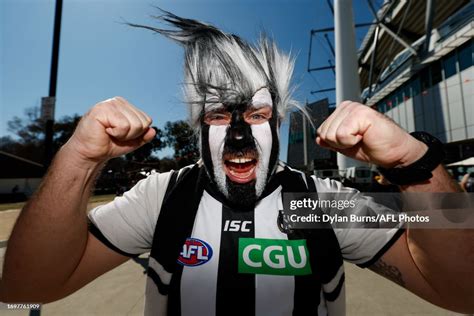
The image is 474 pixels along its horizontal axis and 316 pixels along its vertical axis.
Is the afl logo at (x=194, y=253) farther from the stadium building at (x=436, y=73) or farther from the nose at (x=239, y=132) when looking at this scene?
the stadium building at (x=436, y=73)

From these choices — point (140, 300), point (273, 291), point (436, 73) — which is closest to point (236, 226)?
point (273, 291)

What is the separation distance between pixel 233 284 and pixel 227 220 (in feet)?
1.13

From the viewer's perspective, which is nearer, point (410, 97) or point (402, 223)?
point (402, 223)

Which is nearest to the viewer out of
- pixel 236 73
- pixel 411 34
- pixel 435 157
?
pixel 435 157

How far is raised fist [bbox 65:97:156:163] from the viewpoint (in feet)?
3.92

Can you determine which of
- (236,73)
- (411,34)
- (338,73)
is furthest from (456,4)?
(236,73)

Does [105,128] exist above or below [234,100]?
below

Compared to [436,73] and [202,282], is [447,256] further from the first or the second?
[436,73]

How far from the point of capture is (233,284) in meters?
1.40

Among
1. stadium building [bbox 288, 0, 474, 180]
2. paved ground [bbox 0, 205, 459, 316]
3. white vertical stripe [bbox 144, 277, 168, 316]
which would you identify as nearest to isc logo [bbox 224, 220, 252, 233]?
white vertical stripe [bbox 144, 277, 168, 316]

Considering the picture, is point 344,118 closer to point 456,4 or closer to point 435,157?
point 435,157

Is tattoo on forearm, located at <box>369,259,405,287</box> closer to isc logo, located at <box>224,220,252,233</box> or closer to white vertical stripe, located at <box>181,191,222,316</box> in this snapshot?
isc logo, located at <box>224,220,252,233</box>

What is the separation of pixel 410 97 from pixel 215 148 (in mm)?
22575

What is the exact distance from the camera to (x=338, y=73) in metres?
A: 19.7
